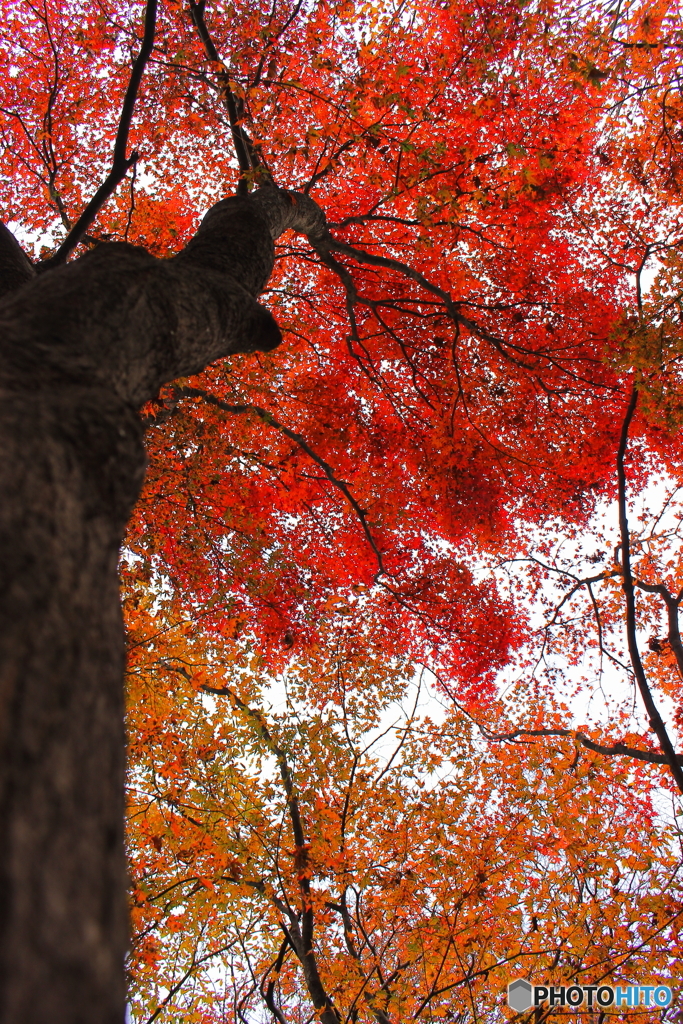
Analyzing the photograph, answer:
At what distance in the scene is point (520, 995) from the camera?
6828 millimetres

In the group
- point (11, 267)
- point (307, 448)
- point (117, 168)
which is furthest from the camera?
point (307, 448)

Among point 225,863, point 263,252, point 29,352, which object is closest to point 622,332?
point 263,252

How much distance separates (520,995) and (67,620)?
8.74 metres

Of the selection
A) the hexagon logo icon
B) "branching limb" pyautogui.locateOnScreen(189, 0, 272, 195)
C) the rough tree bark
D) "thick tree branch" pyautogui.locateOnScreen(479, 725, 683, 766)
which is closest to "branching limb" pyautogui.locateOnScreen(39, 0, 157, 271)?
the rough tree bark

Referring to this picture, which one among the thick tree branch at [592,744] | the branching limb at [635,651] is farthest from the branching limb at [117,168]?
the thick tree branch at [592,744]

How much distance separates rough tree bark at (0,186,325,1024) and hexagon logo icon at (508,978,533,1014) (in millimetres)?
8213

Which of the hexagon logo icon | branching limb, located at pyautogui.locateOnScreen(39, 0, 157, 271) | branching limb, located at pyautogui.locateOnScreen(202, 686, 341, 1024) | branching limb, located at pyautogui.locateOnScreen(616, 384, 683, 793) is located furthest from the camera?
the hexagon logo icon

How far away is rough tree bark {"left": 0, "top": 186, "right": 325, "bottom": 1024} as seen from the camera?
2.57 feet

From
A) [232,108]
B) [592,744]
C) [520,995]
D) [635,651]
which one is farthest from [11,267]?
[520,995]

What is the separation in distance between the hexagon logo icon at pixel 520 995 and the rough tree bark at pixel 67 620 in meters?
8.21

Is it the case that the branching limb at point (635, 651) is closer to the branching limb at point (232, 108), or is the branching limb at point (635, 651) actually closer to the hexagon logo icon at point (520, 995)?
the hexagon logo icon at point (520, 995)

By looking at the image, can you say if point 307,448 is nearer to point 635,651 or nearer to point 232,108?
point 232,108

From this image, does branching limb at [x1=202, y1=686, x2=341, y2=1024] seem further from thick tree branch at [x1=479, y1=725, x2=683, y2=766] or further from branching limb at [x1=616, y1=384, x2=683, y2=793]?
branching limb at [x1=616, y1=384, x2=683, y2=793]

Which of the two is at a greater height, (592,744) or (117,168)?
(117,168)
